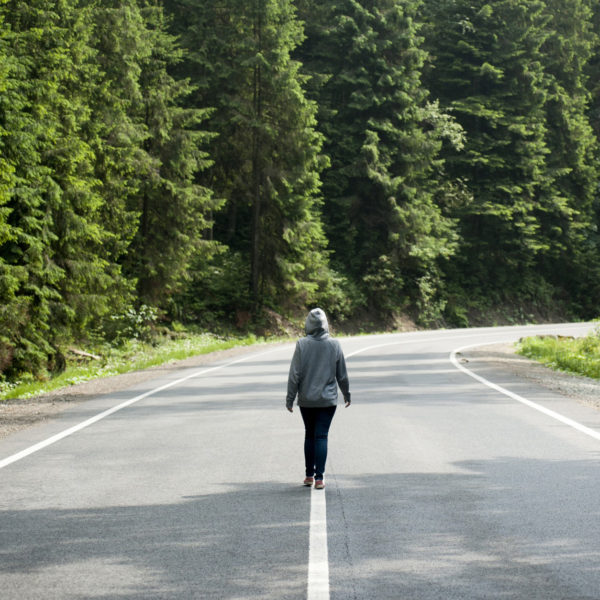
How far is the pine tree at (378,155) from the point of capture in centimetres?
4694

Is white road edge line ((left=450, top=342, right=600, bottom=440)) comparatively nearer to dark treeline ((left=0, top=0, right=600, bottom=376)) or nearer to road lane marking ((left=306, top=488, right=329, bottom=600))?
road lane marking ((left=306, top=488, right=329, bottom=600))

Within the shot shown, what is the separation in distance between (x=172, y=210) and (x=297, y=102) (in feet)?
33.0

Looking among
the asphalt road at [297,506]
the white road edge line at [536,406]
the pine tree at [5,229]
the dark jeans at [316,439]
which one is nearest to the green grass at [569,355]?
the white road edge line at [536,406]

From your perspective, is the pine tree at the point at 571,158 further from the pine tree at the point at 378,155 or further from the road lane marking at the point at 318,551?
the road lane marking at the point at 318,551

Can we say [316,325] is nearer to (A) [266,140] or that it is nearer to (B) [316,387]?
(B) [316,387]

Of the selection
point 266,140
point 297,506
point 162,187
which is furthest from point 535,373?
point 266,140

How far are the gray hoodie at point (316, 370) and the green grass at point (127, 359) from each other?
10.2 meters

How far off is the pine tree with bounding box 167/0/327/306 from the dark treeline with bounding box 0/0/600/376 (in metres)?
0.11

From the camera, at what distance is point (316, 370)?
7816 mm

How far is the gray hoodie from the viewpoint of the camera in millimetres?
7746

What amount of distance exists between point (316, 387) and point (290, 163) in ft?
115

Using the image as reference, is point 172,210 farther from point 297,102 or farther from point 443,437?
point 443,437

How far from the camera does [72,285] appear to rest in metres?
24.2

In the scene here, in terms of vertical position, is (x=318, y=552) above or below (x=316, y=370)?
below
